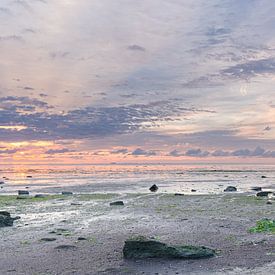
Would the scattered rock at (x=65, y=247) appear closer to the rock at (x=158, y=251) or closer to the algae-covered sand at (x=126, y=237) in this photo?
the algae-covered sand at (x=126, y=237)

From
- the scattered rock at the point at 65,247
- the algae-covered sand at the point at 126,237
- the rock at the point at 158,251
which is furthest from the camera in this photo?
the scattered rock at the point at 65,247

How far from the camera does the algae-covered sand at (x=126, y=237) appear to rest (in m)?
15.3

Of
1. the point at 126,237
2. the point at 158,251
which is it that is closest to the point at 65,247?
the point at 126,237

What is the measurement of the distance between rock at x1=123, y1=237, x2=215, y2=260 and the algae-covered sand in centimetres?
30

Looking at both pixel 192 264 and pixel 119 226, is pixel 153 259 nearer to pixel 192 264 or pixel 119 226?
pixel 192 264

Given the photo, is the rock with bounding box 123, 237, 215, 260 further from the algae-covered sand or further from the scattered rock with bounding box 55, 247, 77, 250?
the scattered rock with bounding box 55, 247, 77, 250

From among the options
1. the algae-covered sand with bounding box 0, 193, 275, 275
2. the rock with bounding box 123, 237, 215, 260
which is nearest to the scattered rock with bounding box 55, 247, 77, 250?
the algae-covered sand with bounding box 0, 193, 275, 275

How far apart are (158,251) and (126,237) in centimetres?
525

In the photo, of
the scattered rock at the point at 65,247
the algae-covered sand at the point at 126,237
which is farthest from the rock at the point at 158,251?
the scattered rock at the point at 65,247

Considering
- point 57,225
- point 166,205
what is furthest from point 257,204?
point 57,225

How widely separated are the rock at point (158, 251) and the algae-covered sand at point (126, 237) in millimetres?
301

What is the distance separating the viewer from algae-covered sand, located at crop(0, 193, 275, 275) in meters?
15.3

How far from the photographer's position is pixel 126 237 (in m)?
21.5

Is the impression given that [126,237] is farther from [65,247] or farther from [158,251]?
[158,251]
